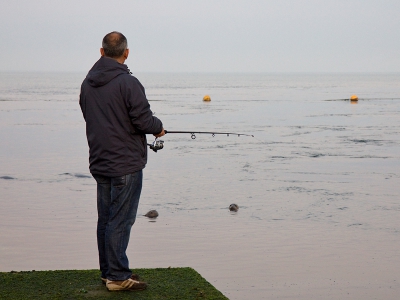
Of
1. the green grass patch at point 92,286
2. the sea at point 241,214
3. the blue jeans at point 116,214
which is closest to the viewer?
the blue jeans at point 116,214

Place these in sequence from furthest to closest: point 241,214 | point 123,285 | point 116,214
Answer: point 241,214 → point 123,285 → point 116,214

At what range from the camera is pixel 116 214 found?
15.8ft

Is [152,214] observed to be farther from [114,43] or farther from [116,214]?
[114,43]

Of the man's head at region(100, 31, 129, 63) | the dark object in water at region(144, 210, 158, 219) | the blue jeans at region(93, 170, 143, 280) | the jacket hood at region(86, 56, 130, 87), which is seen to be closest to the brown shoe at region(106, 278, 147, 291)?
the blue jeans at region(93, 170, 143, 280)

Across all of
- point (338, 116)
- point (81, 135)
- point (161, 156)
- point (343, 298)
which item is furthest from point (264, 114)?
point (343, 298)

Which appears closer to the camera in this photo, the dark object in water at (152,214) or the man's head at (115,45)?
the man's head at (115,45)

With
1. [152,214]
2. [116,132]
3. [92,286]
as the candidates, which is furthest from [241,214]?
[116,132]

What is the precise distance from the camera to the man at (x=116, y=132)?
4680 mm

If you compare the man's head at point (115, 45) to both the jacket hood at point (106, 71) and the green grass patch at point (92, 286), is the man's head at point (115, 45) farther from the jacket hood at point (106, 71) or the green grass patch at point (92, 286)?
the green grass patch at point (92, 286)

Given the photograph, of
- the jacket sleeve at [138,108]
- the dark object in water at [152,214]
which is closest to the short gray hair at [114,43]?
the jacket sleeve at [138,108]

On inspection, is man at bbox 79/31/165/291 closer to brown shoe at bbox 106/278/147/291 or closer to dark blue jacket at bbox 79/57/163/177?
dark blue jacket at bbox 79/57/163/177

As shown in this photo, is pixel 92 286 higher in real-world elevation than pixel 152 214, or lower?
higher

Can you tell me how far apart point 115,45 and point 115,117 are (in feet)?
1.59

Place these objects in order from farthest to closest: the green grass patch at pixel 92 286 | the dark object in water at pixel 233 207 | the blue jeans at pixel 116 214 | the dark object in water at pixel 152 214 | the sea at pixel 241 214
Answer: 1. the dark object in water at pixel 233 207
2. the dark object in water at pixel 152 214
3. the sea at pixel 241 214
4. the green grass patch at pixel 92 286
5. the blue jeans at pixel 116 214
